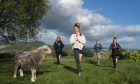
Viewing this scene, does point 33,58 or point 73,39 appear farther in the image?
point 73,39

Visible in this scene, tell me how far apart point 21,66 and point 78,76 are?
3447mm

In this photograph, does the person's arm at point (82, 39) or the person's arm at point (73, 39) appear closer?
the person's arm at point (82, 39)

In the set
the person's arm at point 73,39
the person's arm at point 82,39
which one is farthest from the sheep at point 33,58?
the person's arm at point 82,39

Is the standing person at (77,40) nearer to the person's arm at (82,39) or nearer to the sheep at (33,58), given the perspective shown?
the person's arm at (82,39)

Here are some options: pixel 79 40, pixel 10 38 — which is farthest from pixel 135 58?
pixel 79 40

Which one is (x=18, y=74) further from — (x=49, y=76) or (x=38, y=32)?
(x=38, y=32)

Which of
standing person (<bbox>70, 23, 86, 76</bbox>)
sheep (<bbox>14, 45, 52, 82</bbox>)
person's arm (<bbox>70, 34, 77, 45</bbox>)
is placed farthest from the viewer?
person's arm (<bbox>70, 34, 77, 45</bbox>)

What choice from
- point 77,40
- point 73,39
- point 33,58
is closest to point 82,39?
point 77,40

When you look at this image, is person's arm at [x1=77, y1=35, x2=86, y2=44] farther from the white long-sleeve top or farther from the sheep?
the sheep

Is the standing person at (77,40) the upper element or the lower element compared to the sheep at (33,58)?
upper

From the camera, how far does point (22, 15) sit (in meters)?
37.8

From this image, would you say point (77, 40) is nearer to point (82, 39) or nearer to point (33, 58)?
point (82, 39)

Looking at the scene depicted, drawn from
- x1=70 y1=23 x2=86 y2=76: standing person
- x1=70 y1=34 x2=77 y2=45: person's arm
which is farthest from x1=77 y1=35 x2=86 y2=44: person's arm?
x1=70 y1=34 x2=77 y2=45: person's arm

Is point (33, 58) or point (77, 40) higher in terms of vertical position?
point (77, 40)
